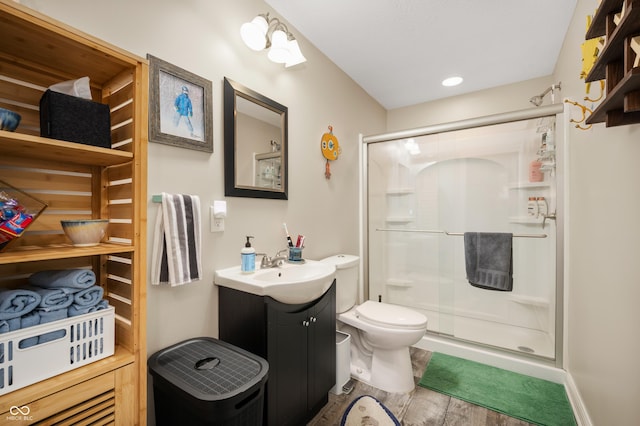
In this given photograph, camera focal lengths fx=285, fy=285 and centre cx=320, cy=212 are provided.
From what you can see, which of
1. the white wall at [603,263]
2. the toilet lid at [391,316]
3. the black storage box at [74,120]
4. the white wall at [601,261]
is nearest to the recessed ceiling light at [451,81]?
the white wall at [601,261]

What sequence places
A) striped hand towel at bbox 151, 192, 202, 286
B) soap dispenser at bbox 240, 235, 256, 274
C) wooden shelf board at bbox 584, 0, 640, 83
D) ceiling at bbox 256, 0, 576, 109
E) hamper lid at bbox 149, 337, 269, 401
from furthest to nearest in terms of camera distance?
ceiling at bbox 256, 0, 576, 109 < soap dispenser at bbox 240, 235, 256, 274 < striped hand towel at bbox 151, 192, 202, 286 < hamper lid at bbox 149, 337, 269, 401 < wooden shelf board at bbox 584, 0, 640, 83

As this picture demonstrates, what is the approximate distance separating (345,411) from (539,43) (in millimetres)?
2893

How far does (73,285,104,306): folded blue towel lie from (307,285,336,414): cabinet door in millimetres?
934

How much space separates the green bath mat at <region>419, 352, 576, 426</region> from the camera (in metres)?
1.68

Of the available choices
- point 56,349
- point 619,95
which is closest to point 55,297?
point 56,349

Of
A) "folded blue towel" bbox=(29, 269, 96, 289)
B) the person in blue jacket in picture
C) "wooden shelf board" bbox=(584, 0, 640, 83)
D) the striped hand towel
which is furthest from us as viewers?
the person in blue jacket in picture

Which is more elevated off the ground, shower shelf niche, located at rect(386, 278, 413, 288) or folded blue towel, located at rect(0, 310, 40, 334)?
folded blue towel, located at rect(0, 310, 40, 334)

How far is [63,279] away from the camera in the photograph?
857mm

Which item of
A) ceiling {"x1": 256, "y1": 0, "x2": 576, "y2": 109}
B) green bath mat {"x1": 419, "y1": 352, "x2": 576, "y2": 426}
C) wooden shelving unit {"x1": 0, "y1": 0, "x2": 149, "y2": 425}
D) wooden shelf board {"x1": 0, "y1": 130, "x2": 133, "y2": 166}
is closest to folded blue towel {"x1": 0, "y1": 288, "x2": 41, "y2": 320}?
wooden shelving unit {"x1": 0, "y1": 0, "x2": 149, "y2": 425}

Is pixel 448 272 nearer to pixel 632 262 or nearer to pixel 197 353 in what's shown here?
pixel 632 262

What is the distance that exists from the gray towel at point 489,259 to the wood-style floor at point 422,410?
0.92m

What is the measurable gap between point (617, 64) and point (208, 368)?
1.69m

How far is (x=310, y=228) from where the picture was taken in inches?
85.4

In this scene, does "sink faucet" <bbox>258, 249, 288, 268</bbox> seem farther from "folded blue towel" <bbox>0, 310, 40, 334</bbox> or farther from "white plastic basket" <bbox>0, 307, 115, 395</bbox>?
"folded blue towel" <bbox>0, 310, 40, 334</bbox>
